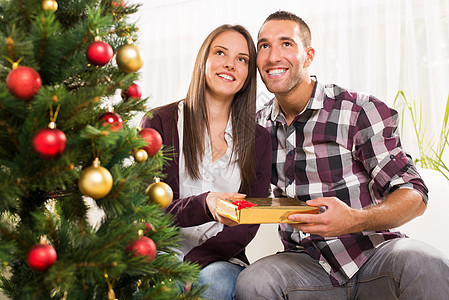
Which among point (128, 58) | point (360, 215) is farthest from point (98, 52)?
point (360, 215)

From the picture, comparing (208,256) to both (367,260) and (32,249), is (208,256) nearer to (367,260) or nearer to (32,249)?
(367,260)

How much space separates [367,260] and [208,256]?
535mm

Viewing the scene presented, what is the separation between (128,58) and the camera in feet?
3.00

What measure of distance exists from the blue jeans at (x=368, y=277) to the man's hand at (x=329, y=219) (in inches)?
6.7

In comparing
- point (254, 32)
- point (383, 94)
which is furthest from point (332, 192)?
point (254, 32)

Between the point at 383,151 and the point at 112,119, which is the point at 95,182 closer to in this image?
the point at 112,119

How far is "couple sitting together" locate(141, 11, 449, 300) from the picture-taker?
141 centimetres

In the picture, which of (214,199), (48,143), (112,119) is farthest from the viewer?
(214,199)

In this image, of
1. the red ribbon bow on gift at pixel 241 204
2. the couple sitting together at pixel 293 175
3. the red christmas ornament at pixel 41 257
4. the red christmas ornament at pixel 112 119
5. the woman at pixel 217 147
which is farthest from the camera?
the woman at pixel 217 147

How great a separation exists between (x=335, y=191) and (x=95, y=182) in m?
1.06

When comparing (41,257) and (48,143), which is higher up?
(48,143)

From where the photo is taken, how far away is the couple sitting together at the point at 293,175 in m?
1.41

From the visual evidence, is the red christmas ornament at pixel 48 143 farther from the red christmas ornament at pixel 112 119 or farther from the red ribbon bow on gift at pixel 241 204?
the red ribbon bow on gift at pixel 241 204

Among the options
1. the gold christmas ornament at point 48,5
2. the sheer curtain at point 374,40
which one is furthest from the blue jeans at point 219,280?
the sheer curtain at point 374,40
